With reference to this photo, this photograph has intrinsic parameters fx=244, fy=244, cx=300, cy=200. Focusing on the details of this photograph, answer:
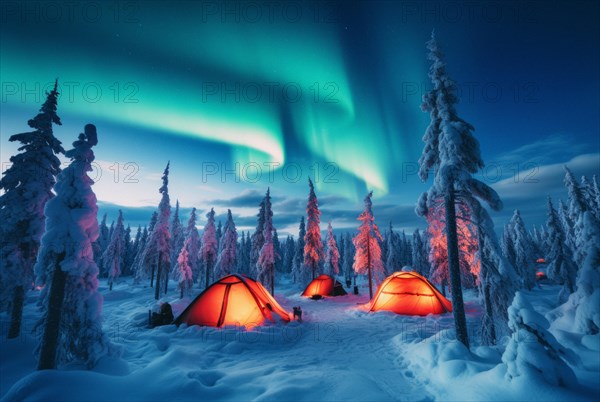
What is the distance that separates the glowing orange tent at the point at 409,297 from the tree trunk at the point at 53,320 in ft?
54.4

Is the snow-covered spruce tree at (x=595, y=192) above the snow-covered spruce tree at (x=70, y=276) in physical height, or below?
above

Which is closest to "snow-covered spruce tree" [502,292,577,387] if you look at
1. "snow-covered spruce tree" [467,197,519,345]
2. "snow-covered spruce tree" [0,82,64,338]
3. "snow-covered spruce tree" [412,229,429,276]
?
"snow-covered spruce tree" [467,197,519,345]

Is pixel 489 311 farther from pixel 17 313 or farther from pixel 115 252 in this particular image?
pixel 115 252

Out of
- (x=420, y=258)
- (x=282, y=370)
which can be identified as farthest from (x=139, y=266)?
(x=420, y=258)

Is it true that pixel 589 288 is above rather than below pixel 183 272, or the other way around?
above

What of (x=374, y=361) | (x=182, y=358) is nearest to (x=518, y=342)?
(x=374, y=361)

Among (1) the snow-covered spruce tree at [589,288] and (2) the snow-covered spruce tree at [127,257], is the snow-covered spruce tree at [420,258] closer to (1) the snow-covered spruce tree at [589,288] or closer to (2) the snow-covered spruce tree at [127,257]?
(1) the snow-covered spruce tree at [589,288]

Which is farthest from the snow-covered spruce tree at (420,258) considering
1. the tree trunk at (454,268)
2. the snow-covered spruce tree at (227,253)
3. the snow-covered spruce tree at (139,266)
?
the snow-covered spruce tree at (139,266)

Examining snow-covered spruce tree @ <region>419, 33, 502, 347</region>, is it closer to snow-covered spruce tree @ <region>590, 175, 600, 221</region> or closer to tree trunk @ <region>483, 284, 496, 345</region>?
tree trunk @ <region>483, 284, 496, 345</region>

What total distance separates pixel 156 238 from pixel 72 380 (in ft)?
91.0

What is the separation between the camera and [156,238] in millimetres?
29938

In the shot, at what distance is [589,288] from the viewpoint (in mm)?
7254

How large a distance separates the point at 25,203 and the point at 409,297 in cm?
2264

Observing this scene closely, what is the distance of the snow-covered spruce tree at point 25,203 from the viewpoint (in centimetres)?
1160
